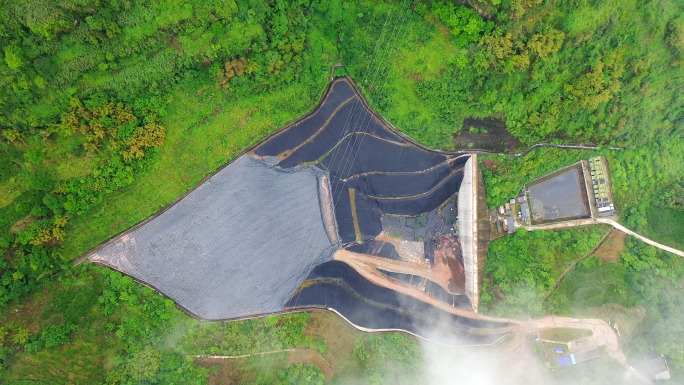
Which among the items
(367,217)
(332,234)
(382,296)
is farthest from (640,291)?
(332,234)

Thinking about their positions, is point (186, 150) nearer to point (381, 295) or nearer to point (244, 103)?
point (244, 103)

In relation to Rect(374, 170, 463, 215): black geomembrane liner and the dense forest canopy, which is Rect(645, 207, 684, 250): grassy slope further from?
Rect(374, 170, 463, 215): black geomembrane liner

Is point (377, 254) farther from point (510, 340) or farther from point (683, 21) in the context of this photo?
point (683, 21)

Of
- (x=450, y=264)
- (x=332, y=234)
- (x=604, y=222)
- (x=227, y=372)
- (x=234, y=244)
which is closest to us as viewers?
(x=227, y=372)

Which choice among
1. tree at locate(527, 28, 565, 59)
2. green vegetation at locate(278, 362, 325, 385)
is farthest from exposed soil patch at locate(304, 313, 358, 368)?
tree at locate(527, 28, 565, 59)

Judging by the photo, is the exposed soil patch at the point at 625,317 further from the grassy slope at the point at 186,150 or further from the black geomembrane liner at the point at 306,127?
the grassy slope at the point at 186,150

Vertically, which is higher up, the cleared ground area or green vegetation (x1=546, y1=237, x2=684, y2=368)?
the cleared ground area
